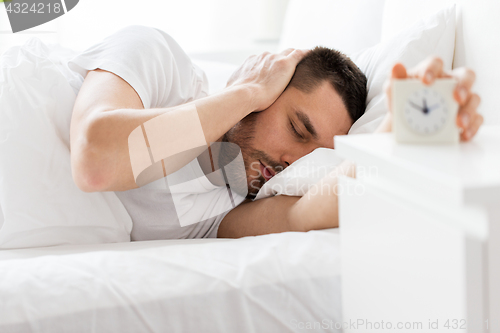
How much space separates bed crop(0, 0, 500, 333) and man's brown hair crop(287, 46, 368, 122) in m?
0.09

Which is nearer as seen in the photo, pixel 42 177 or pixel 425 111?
pixel 425 111

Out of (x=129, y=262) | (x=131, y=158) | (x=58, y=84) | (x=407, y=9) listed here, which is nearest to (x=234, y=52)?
(x=407, y=9)

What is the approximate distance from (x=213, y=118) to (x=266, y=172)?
11.0 inches

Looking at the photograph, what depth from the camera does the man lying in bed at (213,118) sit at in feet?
2.63

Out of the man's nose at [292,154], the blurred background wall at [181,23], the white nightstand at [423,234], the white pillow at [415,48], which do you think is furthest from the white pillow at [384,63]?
the blurred background wall at [181,23]

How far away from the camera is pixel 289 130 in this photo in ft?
3.61

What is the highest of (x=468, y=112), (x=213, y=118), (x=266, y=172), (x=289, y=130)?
(x=468, y=112)

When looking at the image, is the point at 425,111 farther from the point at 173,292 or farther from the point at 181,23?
the point at 181,23

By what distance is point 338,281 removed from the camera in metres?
0.64

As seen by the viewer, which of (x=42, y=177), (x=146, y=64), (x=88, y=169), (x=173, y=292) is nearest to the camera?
(x=173, y=292)

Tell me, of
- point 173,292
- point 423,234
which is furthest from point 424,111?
point 173,292

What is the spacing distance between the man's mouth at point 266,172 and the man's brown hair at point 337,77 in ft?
0.80

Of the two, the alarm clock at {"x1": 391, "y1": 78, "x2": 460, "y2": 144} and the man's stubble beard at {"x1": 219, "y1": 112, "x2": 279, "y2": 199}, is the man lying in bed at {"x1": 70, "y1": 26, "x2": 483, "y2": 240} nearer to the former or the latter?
the man's stubble beard at {"x1": 219, "y1": 112, "x2": 279, "y2": 199}

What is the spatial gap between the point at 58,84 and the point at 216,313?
2.38 feet
